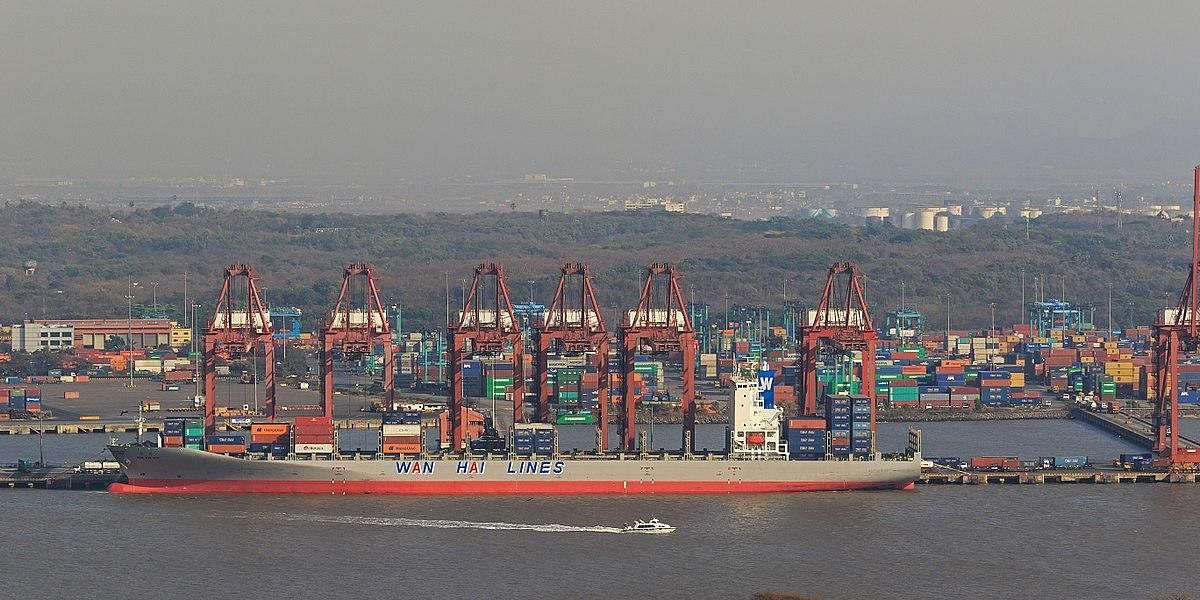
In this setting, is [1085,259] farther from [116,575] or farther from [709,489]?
[116,575]

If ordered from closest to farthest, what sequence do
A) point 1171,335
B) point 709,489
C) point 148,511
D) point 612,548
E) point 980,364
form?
point 612,548
point 148,511
point 709,489
point 1171,335
point 980,364

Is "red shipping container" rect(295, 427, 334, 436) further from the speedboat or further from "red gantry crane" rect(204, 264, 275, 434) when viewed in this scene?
the speedboat

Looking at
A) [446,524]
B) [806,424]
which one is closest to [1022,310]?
[806,424]

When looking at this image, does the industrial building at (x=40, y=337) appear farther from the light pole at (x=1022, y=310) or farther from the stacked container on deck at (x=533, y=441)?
the stacked container on deck at (x=533, y=441)

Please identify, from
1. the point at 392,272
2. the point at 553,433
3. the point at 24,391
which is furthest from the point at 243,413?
the point at 392,272

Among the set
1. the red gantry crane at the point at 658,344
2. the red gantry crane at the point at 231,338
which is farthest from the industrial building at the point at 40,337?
the red gantry crane at the point at 658,344

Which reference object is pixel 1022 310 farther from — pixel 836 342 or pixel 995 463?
pixel 995 463
